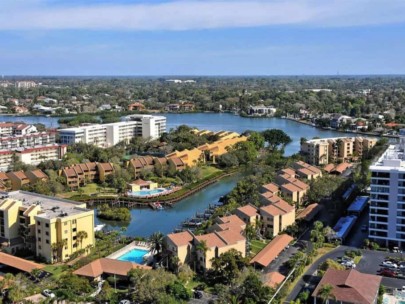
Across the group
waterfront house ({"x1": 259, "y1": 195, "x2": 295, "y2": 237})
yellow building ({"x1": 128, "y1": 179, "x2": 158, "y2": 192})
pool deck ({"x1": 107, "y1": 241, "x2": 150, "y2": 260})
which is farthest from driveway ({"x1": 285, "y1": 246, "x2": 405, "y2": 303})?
yellow building ({"x1": 128, "y1": 179, "x2": 158, "y2": 192})

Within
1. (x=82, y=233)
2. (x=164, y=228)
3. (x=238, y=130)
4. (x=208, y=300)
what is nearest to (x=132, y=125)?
(x=238, y=130)

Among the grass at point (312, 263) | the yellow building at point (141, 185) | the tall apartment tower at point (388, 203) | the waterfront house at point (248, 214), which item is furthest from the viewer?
the yellow building at point (141, 185)

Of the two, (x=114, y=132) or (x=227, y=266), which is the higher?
(x=114, y=132)

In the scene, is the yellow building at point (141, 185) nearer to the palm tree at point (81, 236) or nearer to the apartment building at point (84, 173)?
the apartment building at point (84, 173)

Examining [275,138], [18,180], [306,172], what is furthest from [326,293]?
[275,138]

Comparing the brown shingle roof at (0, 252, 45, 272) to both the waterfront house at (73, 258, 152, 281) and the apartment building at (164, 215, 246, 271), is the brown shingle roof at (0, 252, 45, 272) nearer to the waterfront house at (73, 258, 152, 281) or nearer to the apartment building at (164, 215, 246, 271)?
the waterfront house at (73, 258, 152, 281)

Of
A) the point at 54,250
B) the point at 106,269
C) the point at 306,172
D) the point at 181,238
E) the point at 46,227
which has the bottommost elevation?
the point at 106,269

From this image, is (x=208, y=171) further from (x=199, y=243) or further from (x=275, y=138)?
(x=199, y=243)

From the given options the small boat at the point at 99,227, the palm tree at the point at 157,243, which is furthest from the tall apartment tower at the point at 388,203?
the small boat at the point at 99,227
